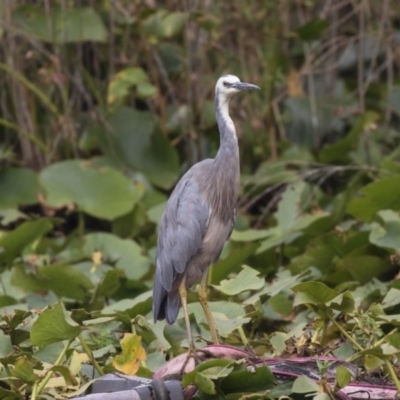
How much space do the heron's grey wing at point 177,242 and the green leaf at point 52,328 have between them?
0.56m

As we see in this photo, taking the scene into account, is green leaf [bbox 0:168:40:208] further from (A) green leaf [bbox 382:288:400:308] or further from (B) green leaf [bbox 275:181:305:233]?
(A) green leaf [bbox 382:288:400:308]

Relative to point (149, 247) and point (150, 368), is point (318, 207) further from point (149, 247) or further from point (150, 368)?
point (150, 368)

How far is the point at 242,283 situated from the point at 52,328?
74cm

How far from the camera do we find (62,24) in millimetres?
6066

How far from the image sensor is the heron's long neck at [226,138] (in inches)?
137

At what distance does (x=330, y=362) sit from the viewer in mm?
2922

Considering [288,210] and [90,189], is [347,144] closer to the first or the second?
[288,210]

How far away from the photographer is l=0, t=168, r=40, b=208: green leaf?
5770 mm

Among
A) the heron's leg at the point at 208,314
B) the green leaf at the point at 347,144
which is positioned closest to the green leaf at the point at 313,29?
the green leaf at the point at 347,144

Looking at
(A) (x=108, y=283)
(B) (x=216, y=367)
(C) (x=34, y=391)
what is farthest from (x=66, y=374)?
(A) (x=108, y=283)

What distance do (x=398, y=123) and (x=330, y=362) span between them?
4.54 metres

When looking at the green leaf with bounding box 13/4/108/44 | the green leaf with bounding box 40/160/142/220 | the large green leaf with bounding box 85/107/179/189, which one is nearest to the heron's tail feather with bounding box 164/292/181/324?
the green leaf with bounding box 40/160/142/220

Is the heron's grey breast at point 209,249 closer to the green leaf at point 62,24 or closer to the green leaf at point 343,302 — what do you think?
the green leaf at point 343,302

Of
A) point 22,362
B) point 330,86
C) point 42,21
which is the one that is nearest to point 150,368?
point 22,362
